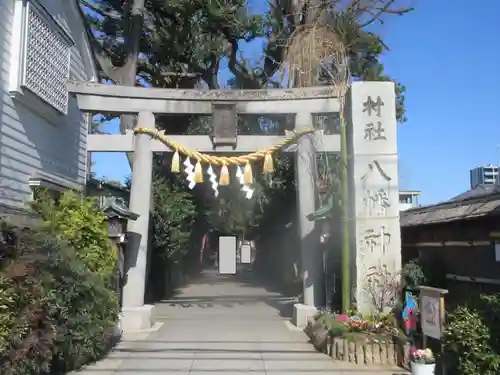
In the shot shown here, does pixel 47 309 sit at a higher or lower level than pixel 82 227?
lower

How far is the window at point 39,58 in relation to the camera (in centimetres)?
1118

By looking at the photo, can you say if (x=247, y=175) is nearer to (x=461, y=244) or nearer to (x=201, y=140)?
(x=201, y=140)

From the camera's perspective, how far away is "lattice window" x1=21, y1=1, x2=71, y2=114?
11.6 m

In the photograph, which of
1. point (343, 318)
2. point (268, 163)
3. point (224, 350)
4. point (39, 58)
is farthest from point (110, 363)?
point (39, 58)

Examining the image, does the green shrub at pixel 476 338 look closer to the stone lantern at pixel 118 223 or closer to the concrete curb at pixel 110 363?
the concrete curb at pixel 110 363

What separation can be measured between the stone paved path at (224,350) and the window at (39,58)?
234 inches

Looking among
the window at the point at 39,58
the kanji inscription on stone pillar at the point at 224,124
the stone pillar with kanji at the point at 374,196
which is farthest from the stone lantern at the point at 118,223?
the stone pillar with kanji at the point at 374,196

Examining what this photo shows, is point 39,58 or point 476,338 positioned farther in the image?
point 39,58

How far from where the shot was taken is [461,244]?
31.1 ft

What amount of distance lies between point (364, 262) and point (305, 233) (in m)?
3.33

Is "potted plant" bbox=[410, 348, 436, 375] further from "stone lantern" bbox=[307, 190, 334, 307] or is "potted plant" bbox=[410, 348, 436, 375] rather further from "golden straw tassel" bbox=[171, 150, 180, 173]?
"golden straw tassel" bbox=[171, 150, 180, 173]

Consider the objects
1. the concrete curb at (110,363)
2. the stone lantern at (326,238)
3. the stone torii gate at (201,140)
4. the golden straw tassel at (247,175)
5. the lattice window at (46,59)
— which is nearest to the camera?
the concrete curb at (110,363)

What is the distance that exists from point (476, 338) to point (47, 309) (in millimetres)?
5739

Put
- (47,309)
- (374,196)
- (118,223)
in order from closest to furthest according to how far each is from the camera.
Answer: (47,309) → (374,196) → (118,223)
